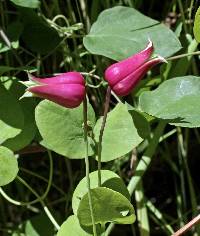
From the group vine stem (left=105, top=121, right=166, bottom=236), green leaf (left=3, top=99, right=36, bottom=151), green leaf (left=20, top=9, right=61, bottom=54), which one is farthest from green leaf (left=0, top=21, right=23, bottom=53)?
vine stem (left=105, top=121, right=166, bottom=236)

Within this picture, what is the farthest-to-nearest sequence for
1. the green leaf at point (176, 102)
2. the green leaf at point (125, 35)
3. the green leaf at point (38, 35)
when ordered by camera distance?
the green leaf at point (38, 35) < the green leaf at point (125, 35) < the green leaf at point (176, 102)

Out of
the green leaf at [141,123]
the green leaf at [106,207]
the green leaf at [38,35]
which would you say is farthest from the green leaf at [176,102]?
the green leaf at [38,35]

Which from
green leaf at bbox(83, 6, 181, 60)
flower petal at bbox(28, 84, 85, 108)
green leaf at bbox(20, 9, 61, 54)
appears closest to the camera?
flower petal at bbox(28, 84, 85, 108)

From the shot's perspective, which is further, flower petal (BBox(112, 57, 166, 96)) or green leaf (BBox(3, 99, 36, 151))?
green leaf (BBox(3, 99, 36, 151))

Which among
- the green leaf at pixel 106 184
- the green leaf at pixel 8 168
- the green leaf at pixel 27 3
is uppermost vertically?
the green leaf at pixel 27 3

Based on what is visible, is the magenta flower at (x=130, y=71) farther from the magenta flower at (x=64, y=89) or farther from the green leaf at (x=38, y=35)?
the green leaf at (x=38, y=35)

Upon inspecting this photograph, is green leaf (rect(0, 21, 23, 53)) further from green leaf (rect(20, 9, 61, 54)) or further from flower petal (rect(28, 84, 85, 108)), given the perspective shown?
flower petal (rect(28, 84, 85, 108))
